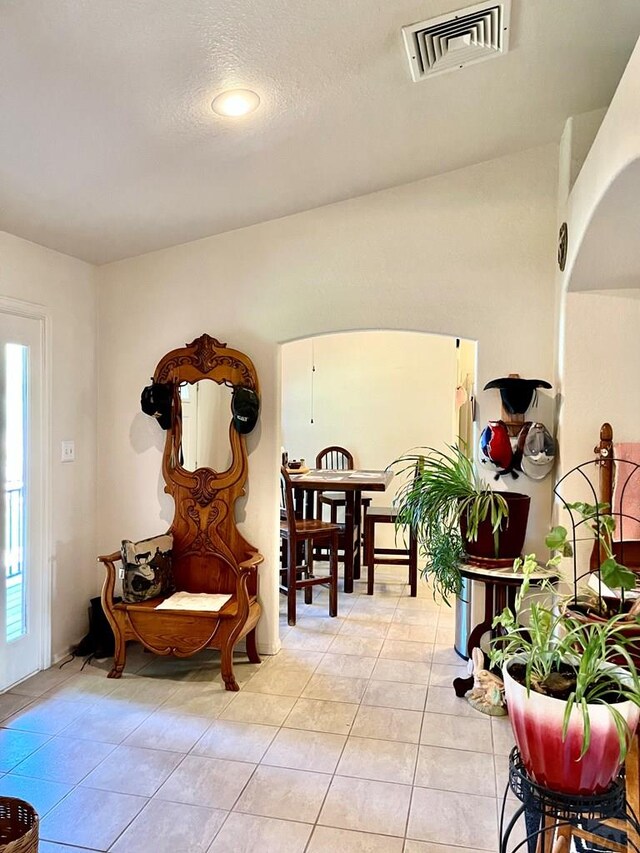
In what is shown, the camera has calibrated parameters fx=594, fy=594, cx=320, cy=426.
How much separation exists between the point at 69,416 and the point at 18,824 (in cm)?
233

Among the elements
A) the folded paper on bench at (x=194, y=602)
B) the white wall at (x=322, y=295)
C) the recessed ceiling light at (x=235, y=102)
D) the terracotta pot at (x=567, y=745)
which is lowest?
the folded paper on bench at (x=194, y=602)

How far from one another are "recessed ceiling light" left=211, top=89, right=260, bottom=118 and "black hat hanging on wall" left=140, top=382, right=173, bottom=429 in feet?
5.63

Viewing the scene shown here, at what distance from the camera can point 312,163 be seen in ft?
9.53

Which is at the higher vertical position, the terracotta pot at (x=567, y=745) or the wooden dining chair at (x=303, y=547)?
the terracotta pot at (x=567, y=745)

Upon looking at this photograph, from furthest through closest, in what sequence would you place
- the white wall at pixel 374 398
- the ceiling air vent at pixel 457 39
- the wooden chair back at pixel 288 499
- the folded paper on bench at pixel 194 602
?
the white wall at pixel 374 398 < the wooden chair back at pixel 288 499 < the folded paper on bench at pixel 194 602 < the ceiling air vent at pixel 457 39

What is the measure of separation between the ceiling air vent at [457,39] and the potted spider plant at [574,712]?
1928 mm

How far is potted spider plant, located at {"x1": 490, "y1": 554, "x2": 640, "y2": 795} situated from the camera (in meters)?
1.21

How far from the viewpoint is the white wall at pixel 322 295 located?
3.29m

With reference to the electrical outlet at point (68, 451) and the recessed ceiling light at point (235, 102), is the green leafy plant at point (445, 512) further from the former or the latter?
the electrical outlet at point (68, 451)

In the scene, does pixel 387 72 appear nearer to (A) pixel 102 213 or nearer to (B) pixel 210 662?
(A) pixel 102 213

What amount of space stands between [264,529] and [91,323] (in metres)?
1.73

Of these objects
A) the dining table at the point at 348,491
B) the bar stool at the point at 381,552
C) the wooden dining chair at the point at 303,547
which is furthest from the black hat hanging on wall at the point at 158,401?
the bar stool at the point at 381,552

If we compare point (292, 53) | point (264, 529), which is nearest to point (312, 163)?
point (292, 53)

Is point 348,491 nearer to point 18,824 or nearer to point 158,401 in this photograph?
point 158,401
